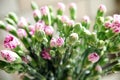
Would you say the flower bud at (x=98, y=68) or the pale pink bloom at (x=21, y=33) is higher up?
the pale pink bloom at (x=21, y=33)

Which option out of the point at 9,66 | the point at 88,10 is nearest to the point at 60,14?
the point at 9,66

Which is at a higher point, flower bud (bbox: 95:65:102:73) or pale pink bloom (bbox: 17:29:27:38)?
pale pink bloom (bbox: 17:29:27:38)

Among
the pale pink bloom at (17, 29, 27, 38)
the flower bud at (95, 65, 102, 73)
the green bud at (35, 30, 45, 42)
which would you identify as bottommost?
the flower bud at (95, 65, 102, 73)

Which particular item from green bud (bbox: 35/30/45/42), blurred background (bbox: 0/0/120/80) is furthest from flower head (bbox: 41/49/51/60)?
blurred background (bbox: 0/0/120/80)

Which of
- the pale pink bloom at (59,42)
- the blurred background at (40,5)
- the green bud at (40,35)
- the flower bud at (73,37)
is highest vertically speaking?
the blurred background at (40,5)

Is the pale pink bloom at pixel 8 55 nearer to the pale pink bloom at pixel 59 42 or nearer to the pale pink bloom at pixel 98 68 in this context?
the pale pink bloom at pixel 59 42

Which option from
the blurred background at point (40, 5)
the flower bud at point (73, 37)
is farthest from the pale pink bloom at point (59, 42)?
the blurred background at point (40, 5)

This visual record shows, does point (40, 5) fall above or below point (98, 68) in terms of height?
above

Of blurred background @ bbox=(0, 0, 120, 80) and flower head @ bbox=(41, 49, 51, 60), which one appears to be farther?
→ blurred background @ bbox=(0, 0, 120, 80)

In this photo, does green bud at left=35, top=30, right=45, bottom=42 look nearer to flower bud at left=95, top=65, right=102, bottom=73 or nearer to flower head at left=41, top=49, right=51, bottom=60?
flower head at left=41, top=49, right=51, bottom=60

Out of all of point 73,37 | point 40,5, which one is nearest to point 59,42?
point 73,37

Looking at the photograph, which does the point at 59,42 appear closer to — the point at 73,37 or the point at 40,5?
the point at 73,37

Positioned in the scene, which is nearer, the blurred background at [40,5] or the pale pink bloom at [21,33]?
the pale pink bloom at [21,33]
